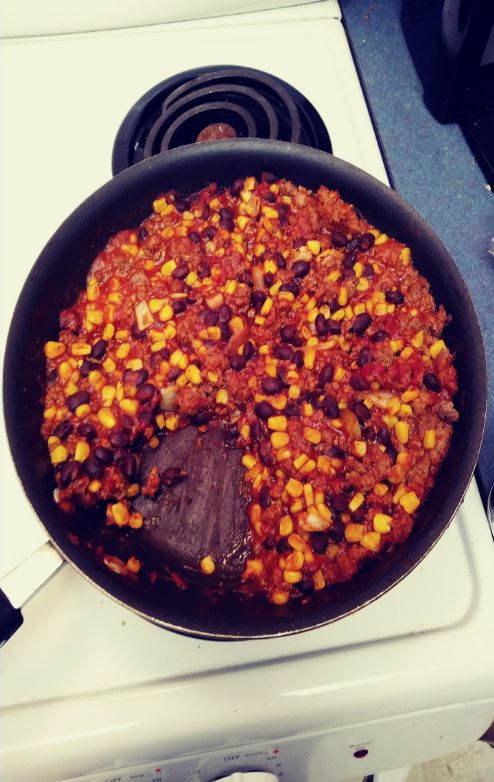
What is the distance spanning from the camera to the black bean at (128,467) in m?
1.11

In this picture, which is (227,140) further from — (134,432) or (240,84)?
(134,432)

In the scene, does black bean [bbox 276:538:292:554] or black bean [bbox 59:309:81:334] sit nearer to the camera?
black bean [bbox 276:538:292:554]

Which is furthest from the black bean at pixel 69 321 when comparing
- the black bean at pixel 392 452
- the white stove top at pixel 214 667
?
the black bean at pixel 392 452

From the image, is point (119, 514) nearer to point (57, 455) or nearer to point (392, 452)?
point (57, 455)

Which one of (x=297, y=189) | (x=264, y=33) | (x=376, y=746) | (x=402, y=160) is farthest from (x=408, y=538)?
(x=264, y=33)

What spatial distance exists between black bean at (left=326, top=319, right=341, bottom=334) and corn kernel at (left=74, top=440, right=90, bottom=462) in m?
0.53

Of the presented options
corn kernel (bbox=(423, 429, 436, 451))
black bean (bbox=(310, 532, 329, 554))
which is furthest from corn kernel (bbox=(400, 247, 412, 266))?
black bean (bbox=(310, 532, 329, 554))

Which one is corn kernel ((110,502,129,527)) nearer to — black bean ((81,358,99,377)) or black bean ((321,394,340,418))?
black bean ((81,358,99,377))

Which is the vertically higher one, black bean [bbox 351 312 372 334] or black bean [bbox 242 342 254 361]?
black bean [bbox 242 342 254 361]

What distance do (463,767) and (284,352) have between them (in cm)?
167

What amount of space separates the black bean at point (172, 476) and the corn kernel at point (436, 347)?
20.7 inches

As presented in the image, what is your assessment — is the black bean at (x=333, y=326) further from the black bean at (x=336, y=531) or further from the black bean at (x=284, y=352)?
the black bean at (x=336, y=531)

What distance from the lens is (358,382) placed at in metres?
1.15

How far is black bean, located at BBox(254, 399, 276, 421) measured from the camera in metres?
1.15
